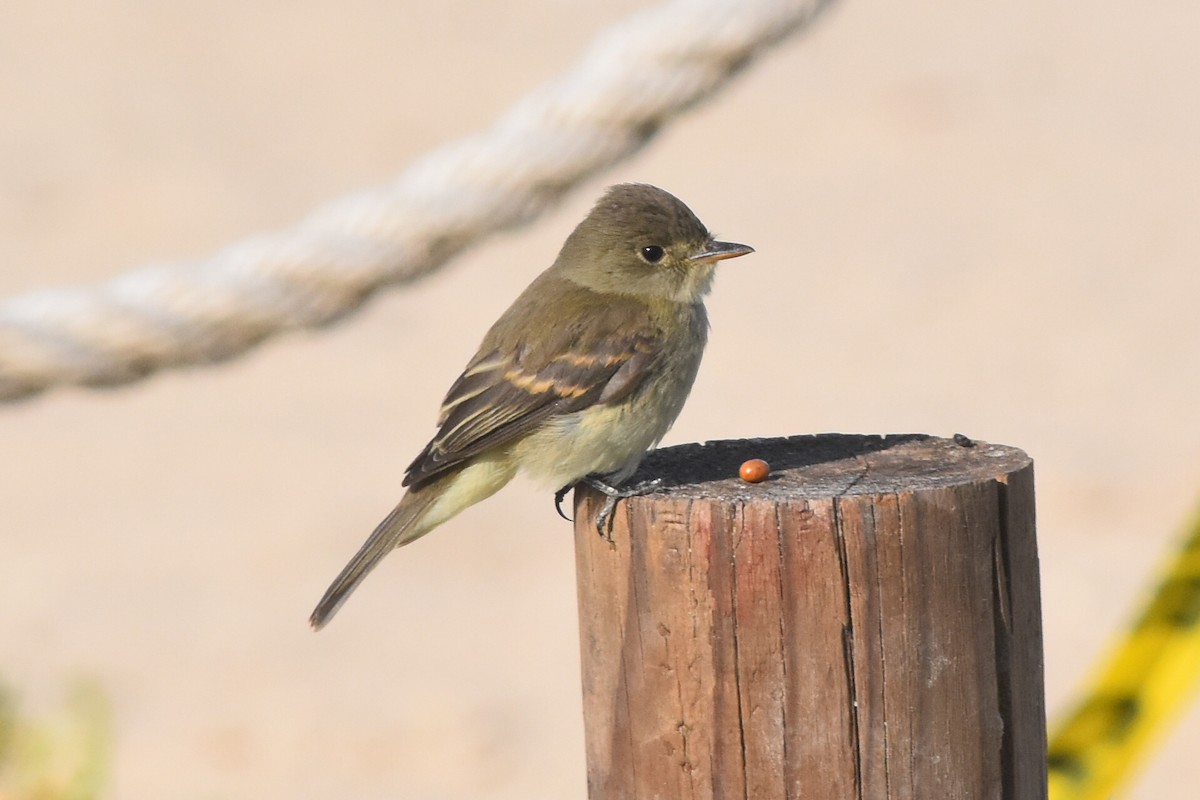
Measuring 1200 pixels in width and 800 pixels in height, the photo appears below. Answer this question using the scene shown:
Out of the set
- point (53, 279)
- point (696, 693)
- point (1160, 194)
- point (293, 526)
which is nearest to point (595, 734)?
point (696, 693)

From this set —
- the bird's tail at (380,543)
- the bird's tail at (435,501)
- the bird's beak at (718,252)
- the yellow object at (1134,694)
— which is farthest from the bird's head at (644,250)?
the yellow object at (1134,694)

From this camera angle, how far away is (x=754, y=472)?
3.87m

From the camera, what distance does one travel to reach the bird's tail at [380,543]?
16.8ft

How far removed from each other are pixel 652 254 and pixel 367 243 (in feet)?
4.87

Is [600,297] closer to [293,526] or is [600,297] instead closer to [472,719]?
[472,719]

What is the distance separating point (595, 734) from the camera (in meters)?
3.63

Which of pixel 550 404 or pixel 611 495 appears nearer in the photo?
pixel 611 495

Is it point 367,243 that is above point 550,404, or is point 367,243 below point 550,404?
above

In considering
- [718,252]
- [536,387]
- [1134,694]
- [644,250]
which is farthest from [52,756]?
[1134,694]

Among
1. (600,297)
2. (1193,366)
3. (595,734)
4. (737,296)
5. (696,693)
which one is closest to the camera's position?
(696,693)

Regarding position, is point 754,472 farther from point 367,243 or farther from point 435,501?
point 435,501

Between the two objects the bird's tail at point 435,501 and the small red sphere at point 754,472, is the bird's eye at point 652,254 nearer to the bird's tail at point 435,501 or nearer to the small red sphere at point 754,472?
the bird's tail at point 435,501

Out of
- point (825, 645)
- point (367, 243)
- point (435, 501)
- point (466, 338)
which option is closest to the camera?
point (825, 645)

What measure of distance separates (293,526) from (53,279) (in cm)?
380
